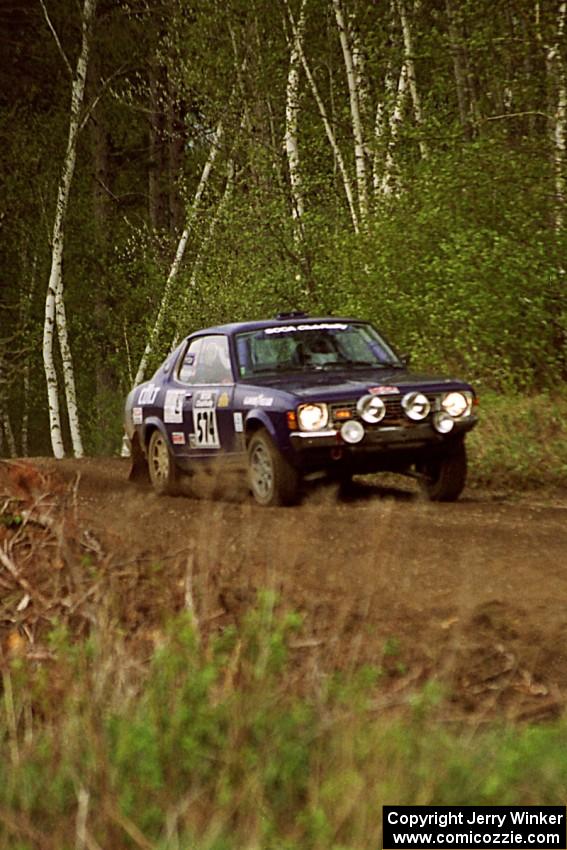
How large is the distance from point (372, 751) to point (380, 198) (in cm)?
1598

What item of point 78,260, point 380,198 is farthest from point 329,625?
point 78,260

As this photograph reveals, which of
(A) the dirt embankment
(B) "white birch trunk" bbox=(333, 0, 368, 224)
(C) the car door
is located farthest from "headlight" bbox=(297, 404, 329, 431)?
(B) "white birch trunk" bbox=(333, 0, 368, 224)

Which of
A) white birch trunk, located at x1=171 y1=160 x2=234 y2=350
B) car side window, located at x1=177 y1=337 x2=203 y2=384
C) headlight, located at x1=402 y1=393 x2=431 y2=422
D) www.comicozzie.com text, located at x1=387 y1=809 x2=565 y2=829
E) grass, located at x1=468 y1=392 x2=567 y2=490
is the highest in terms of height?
white birch trunk, located at x1=171 y1=160 x2=234 y2=350

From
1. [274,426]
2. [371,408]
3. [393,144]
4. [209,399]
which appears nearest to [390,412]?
[371,408]

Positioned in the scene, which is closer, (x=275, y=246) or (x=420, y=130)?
(x=420, y=130)

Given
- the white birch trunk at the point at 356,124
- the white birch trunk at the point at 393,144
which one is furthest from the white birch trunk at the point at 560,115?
the white birch trunk at the point at 356,124

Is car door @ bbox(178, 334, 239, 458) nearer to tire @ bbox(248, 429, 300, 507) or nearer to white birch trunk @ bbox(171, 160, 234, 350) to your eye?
tire @ bbox(248, 429, 300, 507)

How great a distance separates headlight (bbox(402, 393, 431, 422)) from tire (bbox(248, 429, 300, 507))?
99cm

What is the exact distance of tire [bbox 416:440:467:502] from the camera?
1348cm

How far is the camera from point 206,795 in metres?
5.11

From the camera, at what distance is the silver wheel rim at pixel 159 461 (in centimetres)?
1529

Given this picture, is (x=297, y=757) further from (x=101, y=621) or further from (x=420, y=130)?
(x=420, y=130)

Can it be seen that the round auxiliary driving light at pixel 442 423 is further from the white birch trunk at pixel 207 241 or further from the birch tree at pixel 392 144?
the white birch trunk at pixel 207 241

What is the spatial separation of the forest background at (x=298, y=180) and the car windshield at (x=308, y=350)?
7.01ft
